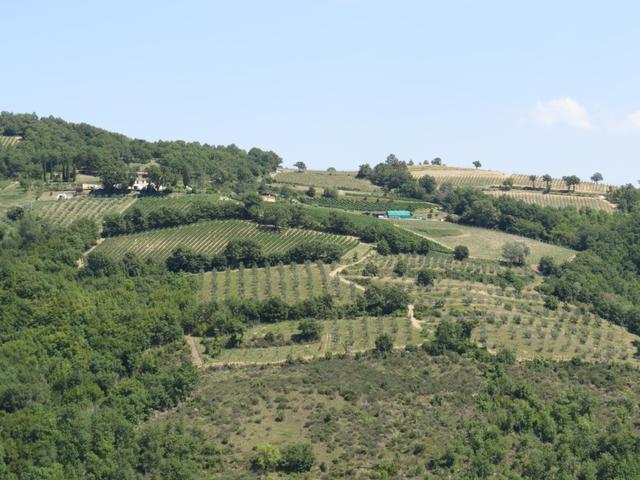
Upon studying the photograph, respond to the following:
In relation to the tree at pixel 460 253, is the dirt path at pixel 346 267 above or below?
below

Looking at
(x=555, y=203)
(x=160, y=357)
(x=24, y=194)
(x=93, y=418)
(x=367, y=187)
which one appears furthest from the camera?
(x=367, y=187)

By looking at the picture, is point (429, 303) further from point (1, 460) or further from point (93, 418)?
point (1, 460)

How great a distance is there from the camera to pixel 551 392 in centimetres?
8050

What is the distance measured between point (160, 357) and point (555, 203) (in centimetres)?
9183

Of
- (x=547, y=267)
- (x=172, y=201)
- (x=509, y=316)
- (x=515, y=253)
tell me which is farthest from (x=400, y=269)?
(x=172, y=201)

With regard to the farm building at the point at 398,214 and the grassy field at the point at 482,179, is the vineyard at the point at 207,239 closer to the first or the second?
the farm building at the point at 398,214

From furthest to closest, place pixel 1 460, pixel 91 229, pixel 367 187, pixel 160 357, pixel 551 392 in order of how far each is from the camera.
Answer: pixel 367 187, pixel 91 229, pixel 160 357, pixel 551 392, pixel 1 460

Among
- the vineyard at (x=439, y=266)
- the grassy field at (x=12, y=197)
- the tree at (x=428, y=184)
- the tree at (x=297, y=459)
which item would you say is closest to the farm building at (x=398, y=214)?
the tree at (x=428, y=184)

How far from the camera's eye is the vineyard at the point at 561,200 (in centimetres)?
16012

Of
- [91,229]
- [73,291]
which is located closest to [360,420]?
[73,291]

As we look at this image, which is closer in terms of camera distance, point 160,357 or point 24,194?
point 160,357

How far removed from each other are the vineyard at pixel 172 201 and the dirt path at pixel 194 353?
39.9 m

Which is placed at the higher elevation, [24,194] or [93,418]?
[24,194]

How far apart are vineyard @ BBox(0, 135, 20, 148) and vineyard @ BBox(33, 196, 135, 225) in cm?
3486
